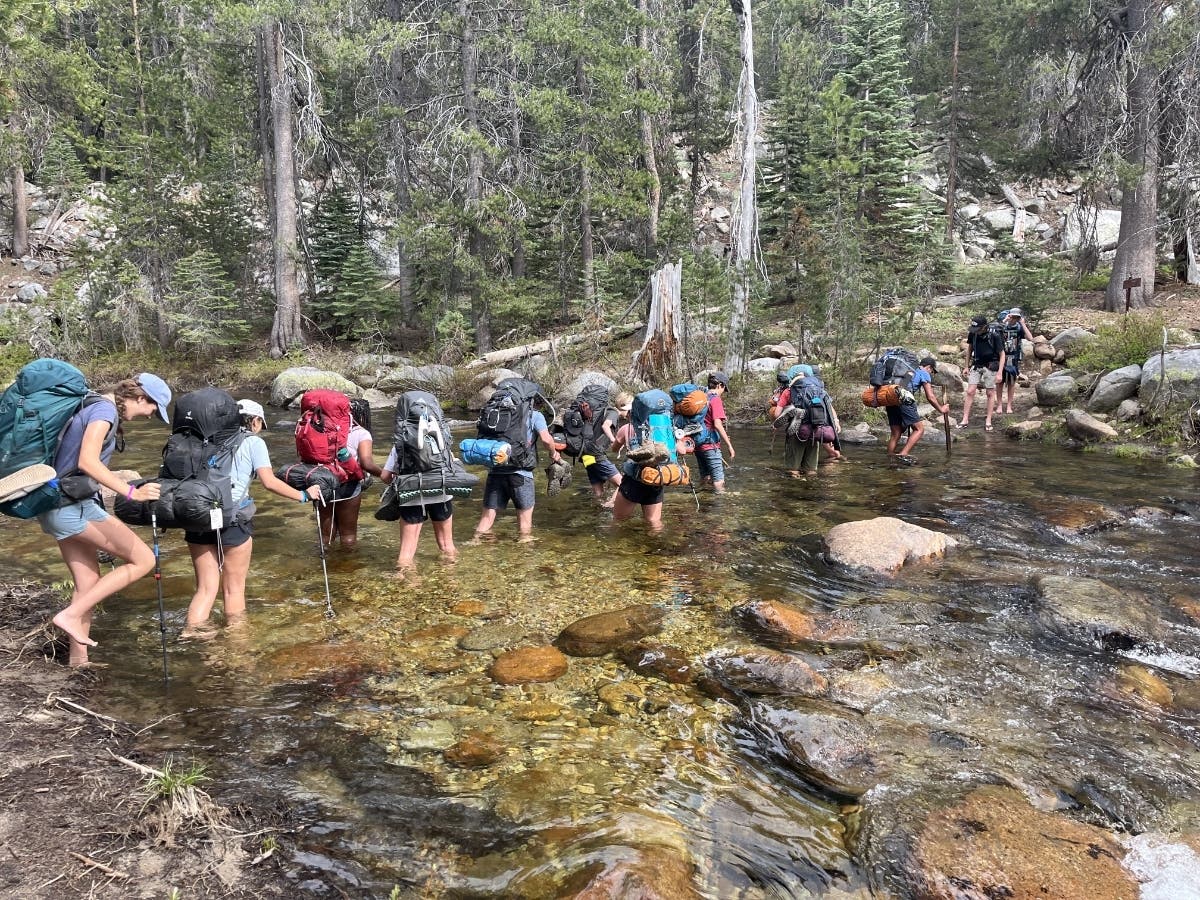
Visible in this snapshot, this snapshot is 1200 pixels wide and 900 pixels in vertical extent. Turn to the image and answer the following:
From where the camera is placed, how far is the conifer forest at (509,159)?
18.2 m

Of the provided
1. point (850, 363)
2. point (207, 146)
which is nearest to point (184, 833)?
point (850, 363)

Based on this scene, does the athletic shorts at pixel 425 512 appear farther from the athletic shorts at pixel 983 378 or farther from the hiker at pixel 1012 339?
the hiker at pixel 1012 339

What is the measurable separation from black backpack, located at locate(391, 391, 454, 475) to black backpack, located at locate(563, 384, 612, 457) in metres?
2.52

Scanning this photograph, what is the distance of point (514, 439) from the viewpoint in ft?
25.7

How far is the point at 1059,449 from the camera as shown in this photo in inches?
505

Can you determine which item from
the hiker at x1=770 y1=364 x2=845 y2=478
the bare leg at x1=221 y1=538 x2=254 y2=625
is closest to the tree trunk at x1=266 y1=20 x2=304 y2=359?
the hiker at x1=770 y1=364 x2=845 y2=478

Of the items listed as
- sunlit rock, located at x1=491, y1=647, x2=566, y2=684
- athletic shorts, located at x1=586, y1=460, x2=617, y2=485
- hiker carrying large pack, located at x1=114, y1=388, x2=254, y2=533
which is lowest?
sunlit rock, located at x1=491, y1=647, x2=566, y2=684

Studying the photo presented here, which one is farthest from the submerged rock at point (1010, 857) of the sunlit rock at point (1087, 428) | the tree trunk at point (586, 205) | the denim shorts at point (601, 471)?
the tree trunk at point (586, 205)

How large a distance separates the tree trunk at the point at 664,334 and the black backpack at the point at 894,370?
240 inches

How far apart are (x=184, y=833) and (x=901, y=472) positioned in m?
10.8

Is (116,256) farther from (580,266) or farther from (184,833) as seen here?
(184,833)

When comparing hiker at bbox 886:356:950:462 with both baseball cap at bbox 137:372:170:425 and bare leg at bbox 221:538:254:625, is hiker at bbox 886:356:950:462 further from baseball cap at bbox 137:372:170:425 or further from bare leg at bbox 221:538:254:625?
baseball cap at bbox 137:372:170:425

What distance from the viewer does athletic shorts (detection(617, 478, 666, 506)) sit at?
8.43 m

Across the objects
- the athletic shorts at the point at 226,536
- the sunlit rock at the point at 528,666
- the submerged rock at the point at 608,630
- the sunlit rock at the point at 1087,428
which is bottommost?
the sunlit rock at the point at 528,666
